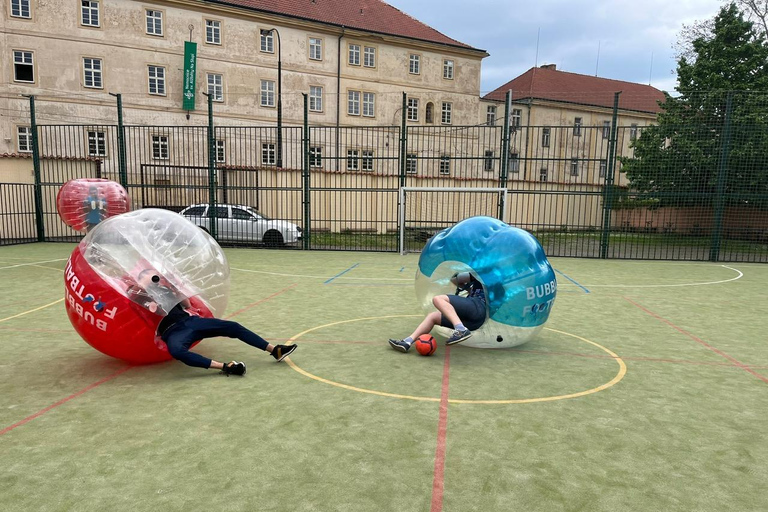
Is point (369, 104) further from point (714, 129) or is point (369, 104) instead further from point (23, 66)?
point (714, 129)

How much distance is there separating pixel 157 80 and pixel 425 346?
105 feet

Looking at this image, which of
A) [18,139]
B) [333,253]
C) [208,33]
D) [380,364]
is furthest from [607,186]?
[18,139]

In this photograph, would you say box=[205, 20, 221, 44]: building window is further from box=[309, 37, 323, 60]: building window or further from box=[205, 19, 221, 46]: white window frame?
box=[309, 37, 323, 60]: building window

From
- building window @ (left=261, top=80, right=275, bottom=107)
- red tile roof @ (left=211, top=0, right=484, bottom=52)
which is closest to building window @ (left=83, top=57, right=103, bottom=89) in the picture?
red tile roof @ (left=211, top=0, right=484, bottom=52)

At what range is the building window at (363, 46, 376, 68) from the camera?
122 feet

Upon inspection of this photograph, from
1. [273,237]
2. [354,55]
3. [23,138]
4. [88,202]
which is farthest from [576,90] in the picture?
[88,202]

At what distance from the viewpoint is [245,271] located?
1198cm

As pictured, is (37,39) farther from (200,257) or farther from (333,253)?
(200,257)

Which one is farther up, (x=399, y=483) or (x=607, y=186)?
(x=607, y=186)

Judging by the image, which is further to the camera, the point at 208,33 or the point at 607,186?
the point at 208,33

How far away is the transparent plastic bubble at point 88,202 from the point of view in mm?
11164

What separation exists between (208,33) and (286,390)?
3390 centimetres

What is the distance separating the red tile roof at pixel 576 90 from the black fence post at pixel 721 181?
29336mm

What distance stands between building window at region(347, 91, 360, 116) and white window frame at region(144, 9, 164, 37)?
12634mm
